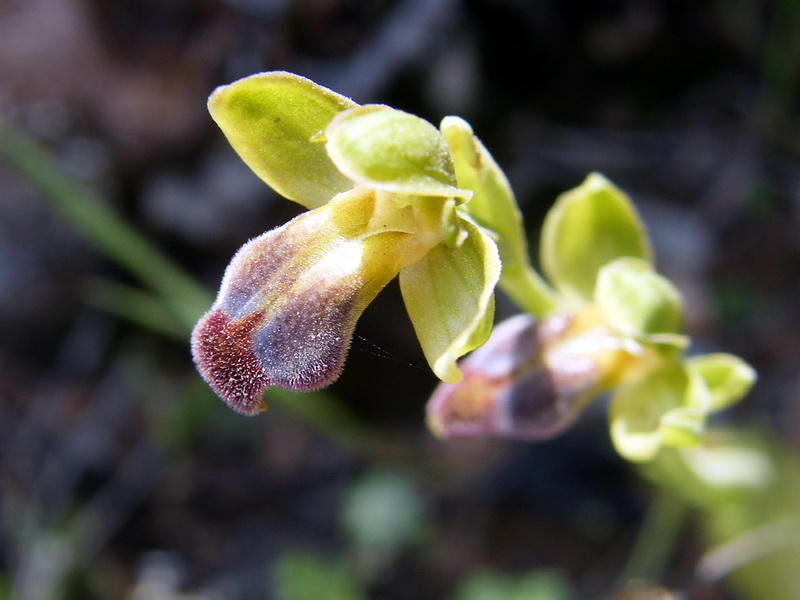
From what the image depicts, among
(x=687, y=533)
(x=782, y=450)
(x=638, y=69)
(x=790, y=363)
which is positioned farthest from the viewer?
(x=638, y=69)

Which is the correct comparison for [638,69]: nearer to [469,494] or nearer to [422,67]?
[422,67]

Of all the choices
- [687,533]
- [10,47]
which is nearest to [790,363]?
[687,533]

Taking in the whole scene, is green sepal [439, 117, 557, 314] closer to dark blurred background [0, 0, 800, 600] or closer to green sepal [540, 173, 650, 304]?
green sepal [540, 173, 650, 304]

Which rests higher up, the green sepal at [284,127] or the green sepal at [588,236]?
the green sepal at [284,127]

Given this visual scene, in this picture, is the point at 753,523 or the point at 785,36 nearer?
the point at 753,523

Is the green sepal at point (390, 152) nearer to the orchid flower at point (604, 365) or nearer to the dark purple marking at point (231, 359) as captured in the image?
the dark purple marking at point (231, 359)

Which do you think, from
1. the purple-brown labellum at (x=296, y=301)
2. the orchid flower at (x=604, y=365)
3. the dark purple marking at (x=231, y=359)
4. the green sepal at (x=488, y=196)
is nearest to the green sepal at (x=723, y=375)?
the orchid flower at (x=604, y=365)

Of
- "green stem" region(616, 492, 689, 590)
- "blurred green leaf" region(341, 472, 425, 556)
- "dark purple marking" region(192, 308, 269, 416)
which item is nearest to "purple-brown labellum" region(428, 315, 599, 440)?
"dark purple marking" region(192, 308, 269, 416)

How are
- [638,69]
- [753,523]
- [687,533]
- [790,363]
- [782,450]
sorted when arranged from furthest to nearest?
[638,69] → [790,363] → [687,533] → [782,450] → [753,523]
